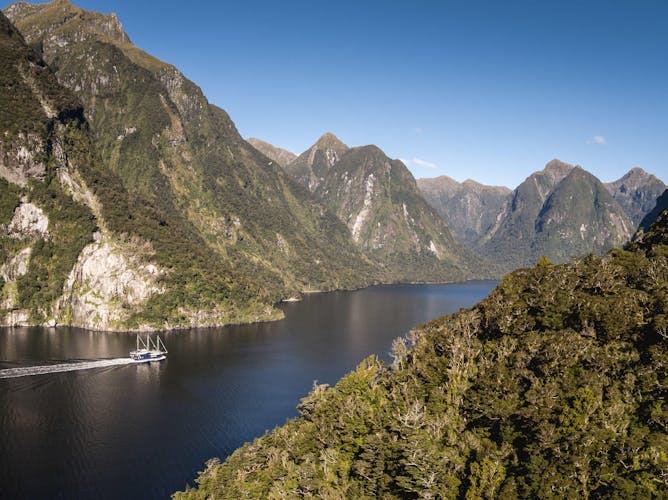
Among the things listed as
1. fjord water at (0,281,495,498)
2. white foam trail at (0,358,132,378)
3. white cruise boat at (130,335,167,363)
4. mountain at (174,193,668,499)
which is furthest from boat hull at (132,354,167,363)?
mountain at (174,193,668,499)

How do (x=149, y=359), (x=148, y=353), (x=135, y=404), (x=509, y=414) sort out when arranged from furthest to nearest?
(x=148, y=353) < (x=149, y=359) < (x=135, y=404) < (x=509, y=414)

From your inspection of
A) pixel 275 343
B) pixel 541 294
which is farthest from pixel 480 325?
pixel 275 343

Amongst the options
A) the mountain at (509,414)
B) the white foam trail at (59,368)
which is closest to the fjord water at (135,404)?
the white foam trail at (59,368)

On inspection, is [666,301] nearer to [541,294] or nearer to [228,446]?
[541,294]

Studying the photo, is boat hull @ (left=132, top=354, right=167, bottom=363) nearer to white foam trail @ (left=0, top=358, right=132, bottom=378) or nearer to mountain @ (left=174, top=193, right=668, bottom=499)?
white foam trail @ (left=0, top=358, right=132, bottom=378)

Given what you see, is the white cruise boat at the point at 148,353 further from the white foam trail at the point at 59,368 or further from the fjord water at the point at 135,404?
the fjord water at the point at 135,404

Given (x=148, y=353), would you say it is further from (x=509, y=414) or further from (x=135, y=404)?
(x=509, y=414)

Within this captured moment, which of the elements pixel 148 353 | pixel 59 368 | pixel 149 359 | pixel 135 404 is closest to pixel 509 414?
pixel 135 404

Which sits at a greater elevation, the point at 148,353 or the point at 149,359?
Answer: the point at 148,353
